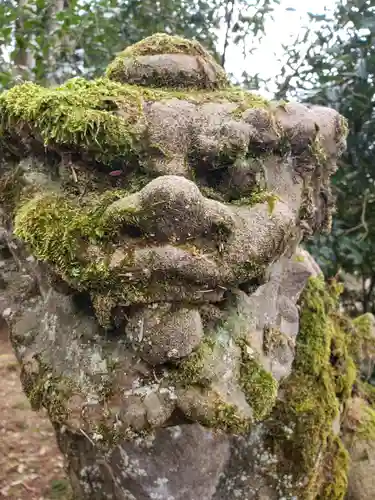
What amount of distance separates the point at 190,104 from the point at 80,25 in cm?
189

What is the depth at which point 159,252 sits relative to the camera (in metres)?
0.79

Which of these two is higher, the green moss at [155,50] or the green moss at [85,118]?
the green moss at [155,50]

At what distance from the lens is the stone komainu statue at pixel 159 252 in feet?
2.69

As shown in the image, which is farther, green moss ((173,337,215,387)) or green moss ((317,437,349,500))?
green moss ((317,437,349,500))

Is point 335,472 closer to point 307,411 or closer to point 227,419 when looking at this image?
point 307,411

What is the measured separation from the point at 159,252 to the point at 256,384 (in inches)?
11.5

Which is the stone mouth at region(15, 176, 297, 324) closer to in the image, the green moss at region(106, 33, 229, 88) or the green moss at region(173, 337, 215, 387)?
the green moss at region(173, 337, 215, 387)

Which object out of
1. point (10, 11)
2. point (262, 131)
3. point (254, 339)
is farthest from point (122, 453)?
point (10, 11)

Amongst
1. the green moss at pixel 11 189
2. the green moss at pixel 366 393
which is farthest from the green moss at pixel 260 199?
the green moss at pixel 366 393

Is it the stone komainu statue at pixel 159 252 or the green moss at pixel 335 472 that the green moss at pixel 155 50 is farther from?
the green moss at pixel 335 472

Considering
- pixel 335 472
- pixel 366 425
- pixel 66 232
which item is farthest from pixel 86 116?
pixel 366 425

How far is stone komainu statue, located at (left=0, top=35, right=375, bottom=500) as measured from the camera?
819 millimetres

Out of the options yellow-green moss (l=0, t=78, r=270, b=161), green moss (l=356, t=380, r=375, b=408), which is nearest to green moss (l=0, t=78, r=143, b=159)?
yellow-green moss (l=0, t=78, r=270, b=161)

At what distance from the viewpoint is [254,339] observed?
975 millimetres
